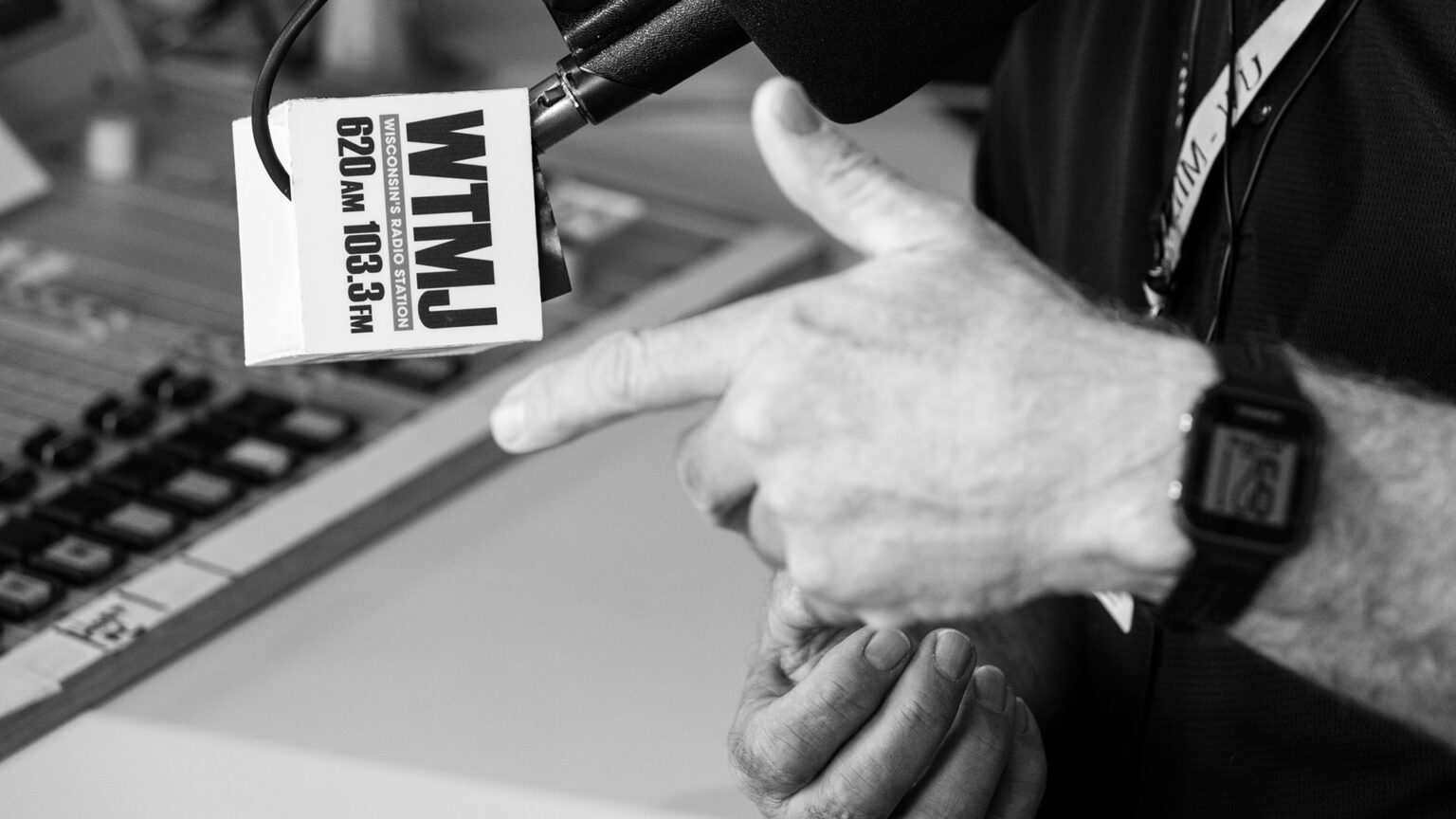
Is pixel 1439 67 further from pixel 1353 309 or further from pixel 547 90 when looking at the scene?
pixel 547 90

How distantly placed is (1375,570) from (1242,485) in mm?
57

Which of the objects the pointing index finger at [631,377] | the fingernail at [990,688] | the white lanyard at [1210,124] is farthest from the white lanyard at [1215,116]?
the pointing index finger at [631,377]

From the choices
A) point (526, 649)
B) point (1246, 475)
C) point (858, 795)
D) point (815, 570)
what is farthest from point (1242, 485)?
point (526, 649)

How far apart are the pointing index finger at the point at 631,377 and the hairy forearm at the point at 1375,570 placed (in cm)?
19

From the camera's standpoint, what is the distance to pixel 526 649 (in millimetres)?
785

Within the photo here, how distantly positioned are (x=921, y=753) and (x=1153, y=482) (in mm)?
208

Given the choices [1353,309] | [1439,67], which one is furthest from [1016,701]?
[1439,67]

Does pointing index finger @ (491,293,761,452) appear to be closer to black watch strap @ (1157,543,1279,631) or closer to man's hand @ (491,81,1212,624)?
man's hand @ (491,81,1212,624)

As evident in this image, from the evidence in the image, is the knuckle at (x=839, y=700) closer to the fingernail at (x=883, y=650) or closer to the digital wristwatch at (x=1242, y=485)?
the fingernail at (x=883, y=650)

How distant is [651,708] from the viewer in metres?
0.75

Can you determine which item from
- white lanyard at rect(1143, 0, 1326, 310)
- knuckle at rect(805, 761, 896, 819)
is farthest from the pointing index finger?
white lanyard at rect(1143, 0, 1326, 310)

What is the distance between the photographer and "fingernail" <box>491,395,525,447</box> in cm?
49

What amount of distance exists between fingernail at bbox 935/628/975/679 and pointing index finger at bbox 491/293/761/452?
0.65 ft

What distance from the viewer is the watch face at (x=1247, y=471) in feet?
1.49
